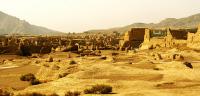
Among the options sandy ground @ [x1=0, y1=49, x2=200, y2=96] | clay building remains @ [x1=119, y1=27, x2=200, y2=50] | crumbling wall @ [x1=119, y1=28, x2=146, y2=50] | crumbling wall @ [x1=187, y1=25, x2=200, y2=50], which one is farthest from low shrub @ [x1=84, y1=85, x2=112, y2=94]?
crumbling wall @ [x1=119, y1=28, x2=146, y2=50]

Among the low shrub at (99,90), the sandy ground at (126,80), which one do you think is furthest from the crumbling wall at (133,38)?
the low shrub at (99,90)

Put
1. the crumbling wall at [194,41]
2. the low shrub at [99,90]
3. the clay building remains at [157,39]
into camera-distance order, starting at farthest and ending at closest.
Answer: the clay building remains at [157,39] → the crumbling wall at [194,41] → the low shrub at [99,90]

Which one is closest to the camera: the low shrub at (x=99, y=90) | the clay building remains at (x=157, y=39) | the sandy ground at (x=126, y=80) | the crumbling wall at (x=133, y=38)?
the sandy ground at (x=126, y=80)

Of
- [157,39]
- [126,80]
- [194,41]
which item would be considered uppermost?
[194,41]

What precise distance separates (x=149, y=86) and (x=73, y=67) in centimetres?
789

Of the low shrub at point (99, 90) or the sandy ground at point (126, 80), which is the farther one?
the low shrub at point (99, 90)

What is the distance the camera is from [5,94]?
60.6 ft

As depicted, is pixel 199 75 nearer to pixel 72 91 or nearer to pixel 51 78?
pixel 72 91

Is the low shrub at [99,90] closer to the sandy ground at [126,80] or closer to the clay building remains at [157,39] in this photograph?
the sandy ground at [126,80]

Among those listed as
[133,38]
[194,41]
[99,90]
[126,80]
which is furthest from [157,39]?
[99,90]

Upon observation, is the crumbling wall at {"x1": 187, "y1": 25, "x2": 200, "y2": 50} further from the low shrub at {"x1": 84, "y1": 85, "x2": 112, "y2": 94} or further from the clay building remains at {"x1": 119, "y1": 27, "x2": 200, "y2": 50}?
the low shrub at {"x1": 84, "y1": 85, "x2": 112, "y2": 94}

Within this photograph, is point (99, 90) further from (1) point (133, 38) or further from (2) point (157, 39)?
(1) point (133, 38)

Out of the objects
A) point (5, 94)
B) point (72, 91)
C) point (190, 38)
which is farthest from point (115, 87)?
point (190, 38)

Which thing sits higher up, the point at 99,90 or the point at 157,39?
the point at 157,39
